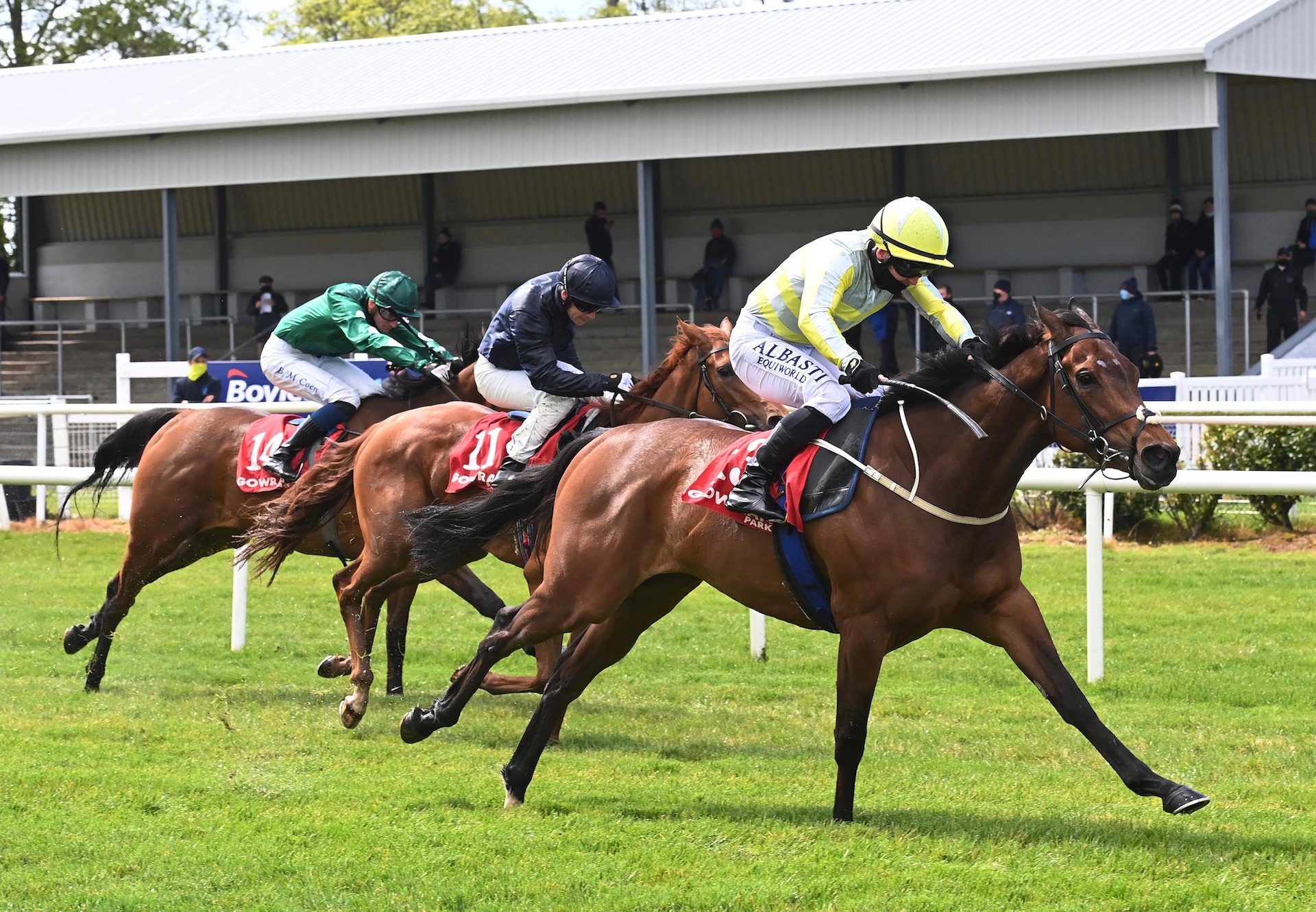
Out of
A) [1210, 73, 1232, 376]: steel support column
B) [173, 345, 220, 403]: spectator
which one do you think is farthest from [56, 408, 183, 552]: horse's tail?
[1210, 73, 1232, 376]: steel support column

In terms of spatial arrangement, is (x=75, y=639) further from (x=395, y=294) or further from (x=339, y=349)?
(x=395, y=294)

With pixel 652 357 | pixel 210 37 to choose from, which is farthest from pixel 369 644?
pixel 210 37

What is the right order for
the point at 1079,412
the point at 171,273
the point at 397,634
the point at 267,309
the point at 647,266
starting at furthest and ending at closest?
1. the point at 267,309
2. the point at 171,273
3. the point at 647,266
4. the point at 397,634
5. the point at 1079,412

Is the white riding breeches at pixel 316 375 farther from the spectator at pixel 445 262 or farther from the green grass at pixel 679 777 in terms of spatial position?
the spectator at pixel 445 262

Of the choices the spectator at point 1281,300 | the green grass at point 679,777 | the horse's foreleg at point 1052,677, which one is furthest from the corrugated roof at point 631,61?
the horse's foreleg at point 1052,677

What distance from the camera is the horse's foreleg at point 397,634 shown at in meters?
7.88

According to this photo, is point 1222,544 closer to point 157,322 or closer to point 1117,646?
point 1117,646

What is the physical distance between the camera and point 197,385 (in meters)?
15.2

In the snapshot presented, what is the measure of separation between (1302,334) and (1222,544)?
7350mm

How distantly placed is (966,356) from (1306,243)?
54.3ft

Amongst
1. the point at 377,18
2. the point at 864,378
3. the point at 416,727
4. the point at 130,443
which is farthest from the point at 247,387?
the point at 377,18

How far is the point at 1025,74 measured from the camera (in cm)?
1867

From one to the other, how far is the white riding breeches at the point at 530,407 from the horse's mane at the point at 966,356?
79.7 inches

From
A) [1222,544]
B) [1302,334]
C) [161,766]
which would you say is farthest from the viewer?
[1302,334]
